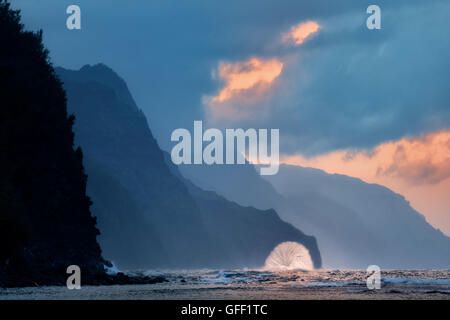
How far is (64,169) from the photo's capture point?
95812 millimetres

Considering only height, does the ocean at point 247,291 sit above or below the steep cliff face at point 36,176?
below

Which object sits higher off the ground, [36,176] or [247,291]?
[36,176]

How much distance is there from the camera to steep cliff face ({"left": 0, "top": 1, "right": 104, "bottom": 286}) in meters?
66.4

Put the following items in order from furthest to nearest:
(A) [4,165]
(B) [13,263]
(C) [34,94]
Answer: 1. (C) [34,94]
2. (A) [4,165]
3. (B) [13,263]

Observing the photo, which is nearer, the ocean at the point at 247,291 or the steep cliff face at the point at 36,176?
the ocean at the point at 247,291

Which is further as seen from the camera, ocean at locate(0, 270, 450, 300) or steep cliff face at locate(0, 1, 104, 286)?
steep cliff face at locate(0, 1, 104, 286)

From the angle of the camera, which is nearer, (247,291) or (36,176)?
(247,291)

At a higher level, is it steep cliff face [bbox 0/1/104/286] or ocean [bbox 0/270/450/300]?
steep cliff face [bbox 0/1/104/286]

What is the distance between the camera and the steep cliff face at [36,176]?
2613 inches

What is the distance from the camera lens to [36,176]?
85.7 m
